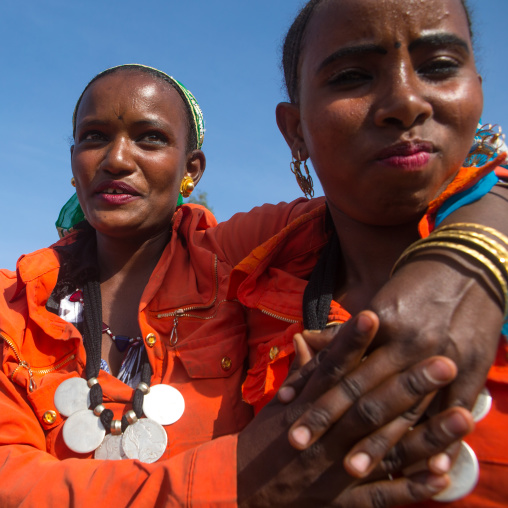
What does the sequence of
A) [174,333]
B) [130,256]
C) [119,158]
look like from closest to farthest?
1. [174,333]
2. [119,158]
3. [130,256]

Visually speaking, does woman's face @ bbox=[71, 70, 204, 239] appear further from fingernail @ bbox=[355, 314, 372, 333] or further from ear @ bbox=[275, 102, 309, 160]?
fingernail @ bbox=[355, 314, 372, 333]

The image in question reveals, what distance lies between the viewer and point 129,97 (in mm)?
2801

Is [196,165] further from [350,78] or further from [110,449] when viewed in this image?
[110,449]

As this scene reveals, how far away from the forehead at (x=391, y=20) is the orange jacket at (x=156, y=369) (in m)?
0.90

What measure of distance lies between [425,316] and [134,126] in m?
2.04

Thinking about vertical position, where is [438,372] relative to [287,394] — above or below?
above

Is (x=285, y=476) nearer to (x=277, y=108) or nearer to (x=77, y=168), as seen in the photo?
(x=277, y=108)

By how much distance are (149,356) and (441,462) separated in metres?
1.53

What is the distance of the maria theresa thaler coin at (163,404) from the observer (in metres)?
2.15

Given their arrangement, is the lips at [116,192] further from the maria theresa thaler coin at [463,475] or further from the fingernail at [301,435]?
the maria theresa thaler coin at [463,475]

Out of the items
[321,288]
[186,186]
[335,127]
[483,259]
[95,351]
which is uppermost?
[335,127]

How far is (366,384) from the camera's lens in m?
1.18

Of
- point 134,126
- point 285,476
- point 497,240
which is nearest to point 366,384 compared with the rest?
point 285,476

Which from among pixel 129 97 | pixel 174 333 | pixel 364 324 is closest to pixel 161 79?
pixel 129 97
